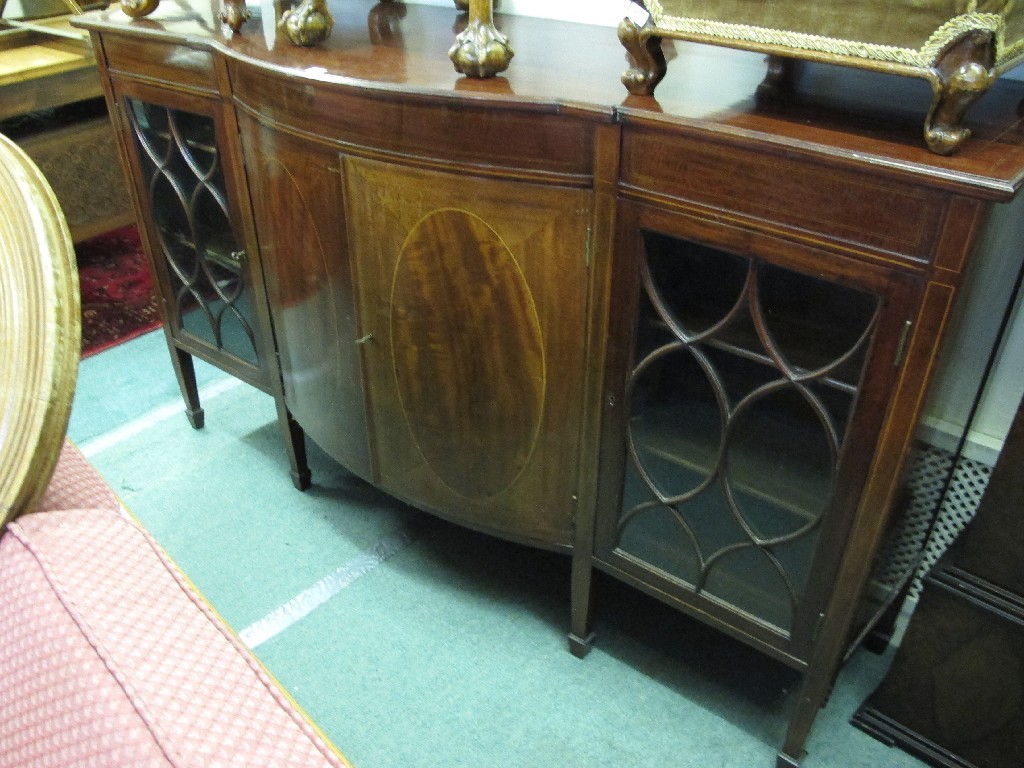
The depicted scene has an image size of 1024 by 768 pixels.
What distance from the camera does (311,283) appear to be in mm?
1197

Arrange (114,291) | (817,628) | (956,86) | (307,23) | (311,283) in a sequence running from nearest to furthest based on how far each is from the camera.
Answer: (956,86), (817,628), (307,23), (311,283), (114,291)

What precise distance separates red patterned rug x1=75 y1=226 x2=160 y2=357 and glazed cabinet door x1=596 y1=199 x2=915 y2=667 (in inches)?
60.2

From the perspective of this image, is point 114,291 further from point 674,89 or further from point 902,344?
point 902,344

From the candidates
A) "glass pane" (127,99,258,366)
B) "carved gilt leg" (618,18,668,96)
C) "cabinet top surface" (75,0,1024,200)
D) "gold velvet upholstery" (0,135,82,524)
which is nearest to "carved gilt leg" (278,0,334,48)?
"cabinet top surface" (75,0,1024,200)

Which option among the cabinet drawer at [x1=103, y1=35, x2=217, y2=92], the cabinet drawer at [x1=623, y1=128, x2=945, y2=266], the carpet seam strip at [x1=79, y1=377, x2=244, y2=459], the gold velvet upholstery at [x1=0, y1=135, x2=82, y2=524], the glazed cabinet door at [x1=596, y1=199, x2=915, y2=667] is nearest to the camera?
the gold velvet upholstery at [x1=0, y1=135, x2=82, y2=524]

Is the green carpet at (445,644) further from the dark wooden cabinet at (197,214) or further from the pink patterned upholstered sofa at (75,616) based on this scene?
the pink patterned upholstered sofa at (75,616)

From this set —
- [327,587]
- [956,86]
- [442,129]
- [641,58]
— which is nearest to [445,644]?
[327,587]

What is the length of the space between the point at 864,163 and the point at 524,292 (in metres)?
0.41

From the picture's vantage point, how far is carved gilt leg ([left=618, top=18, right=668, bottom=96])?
820 millimetres

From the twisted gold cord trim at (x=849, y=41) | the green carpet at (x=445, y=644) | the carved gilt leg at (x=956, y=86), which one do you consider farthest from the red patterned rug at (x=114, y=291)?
the carved gilt leg at (x=956, y=86)

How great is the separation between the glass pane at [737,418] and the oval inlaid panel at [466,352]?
0.15 m

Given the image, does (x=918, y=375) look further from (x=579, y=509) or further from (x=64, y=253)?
(x=64, y=253)

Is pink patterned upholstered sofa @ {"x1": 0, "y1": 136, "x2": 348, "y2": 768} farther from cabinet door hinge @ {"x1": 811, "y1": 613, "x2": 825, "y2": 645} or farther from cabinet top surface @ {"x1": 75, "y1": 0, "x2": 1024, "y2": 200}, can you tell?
cabinet door hinge @ {"x1": 811, "y1": 613, "x2": 825, "y2": 645}

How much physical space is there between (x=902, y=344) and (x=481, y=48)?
0.54 meters
